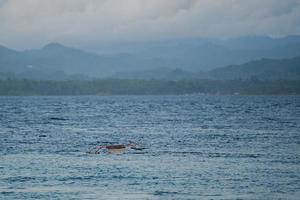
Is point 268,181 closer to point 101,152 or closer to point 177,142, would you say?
point 101,152

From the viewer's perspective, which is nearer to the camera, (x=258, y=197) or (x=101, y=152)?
(x=258, y=197)

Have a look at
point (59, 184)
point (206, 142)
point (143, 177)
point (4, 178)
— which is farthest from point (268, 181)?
point (206, 142)

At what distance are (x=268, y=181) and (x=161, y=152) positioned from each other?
19.5m

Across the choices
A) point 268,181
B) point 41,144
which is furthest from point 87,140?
point 268,181

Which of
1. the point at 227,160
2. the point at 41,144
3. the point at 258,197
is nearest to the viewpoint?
the point at 258,197

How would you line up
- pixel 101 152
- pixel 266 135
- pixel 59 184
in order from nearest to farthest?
pixel 59 184, pixel 101 152, pixel 266 135

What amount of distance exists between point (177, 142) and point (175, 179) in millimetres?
Result: 29229

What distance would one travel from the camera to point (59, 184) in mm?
42281

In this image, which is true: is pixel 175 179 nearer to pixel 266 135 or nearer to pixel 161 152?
pixel 161 152

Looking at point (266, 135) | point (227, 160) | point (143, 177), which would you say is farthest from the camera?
point (266, 135)

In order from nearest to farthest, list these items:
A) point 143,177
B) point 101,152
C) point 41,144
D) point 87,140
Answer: point 143,177 → point 101,152 → point 41,144 → point 87,140

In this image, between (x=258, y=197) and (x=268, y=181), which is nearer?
(x=258, y=197)

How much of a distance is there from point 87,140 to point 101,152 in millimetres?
15893

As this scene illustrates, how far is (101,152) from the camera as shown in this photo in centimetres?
6088
